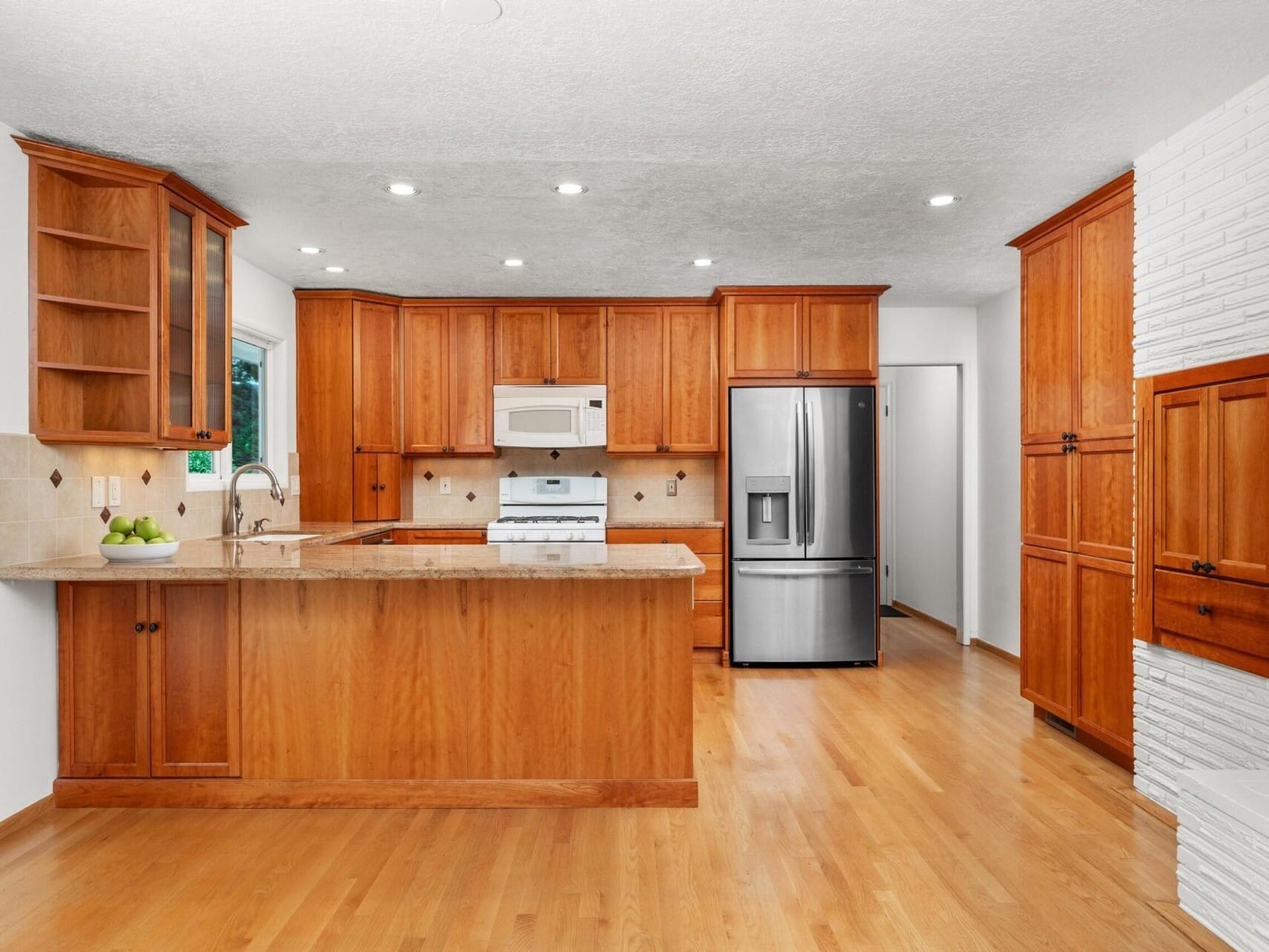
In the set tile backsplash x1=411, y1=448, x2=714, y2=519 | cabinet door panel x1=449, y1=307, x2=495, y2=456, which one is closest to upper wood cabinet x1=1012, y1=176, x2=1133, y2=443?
tile backsplash x1=411, y1=448, x2=714, y2=519

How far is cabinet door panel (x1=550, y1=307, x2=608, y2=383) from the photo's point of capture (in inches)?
216

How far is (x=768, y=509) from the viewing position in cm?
515

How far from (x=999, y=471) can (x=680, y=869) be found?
3.90 meters

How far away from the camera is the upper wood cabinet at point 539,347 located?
17.9 feet

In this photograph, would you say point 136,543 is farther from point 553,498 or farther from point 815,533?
point 815,533

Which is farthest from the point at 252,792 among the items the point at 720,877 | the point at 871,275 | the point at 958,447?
the point at 958,447

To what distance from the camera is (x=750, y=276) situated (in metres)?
4.90

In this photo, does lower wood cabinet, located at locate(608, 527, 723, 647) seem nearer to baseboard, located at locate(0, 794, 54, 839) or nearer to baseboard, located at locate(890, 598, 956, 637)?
baseboard, located at locate(890, 598, 956, 637)

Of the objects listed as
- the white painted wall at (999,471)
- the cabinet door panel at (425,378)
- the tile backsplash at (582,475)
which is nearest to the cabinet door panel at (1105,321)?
the white painted wall at (999,471)

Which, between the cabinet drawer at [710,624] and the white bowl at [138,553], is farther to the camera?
the cabinet drawer at [710,624]

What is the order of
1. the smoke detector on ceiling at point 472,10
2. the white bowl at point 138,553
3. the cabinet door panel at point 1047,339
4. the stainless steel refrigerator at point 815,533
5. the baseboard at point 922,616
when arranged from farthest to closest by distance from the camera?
1. the baseboard at point 922,616
2. the stainless steel refrigerator at point 815,533
3. the cabinet door panel at point 1047,339
4. the white bowl at point 138,553
5. the smoke detector on ceiling at point 472,10

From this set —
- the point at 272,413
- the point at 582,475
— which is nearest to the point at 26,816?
the point at 272,413

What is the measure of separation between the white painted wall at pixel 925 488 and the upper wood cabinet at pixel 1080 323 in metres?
2.04

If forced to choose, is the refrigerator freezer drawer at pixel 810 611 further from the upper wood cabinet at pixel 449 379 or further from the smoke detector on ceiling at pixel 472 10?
the smoke detector on ceiling at pixel 472 10
